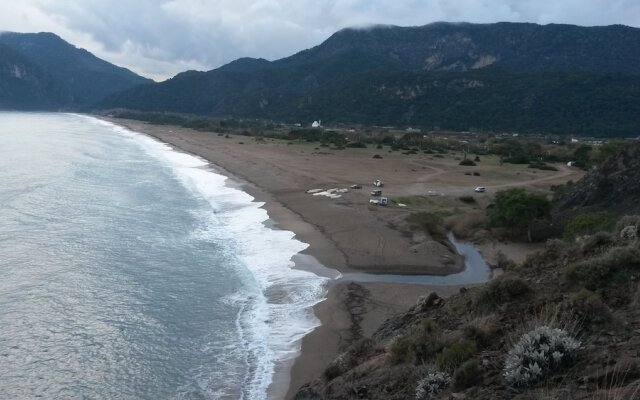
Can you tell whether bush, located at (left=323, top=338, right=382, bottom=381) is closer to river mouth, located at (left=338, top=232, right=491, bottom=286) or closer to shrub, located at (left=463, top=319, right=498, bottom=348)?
shrub, located at (left=463, top=319, right=498, bottom=348)

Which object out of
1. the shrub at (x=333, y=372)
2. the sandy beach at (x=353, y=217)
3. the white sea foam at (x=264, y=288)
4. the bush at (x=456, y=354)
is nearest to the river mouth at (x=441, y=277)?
the sandy beach at (x=353, y=217)

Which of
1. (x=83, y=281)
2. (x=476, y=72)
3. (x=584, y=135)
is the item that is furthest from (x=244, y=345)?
(x=476, y=72)

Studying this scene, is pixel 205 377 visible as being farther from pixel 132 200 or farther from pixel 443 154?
pixel 443 154

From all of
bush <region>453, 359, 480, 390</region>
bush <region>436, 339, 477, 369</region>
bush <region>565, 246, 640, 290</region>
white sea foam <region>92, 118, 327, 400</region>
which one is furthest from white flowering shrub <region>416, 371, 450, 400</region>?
white sea foam <region>92, 118, 327, 400</region>

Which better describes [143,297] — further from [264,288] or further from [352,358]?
[352,358]

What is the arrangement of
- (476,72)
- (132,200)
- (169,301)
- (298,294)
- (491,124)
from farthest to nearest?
1. (476,72)
2. (491,124)
3. (132,200)
4. (298,294)
5. (169,301)

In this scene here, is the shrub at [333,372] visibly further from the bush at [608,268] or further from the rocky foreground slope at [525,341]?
the bush at [608,268]
